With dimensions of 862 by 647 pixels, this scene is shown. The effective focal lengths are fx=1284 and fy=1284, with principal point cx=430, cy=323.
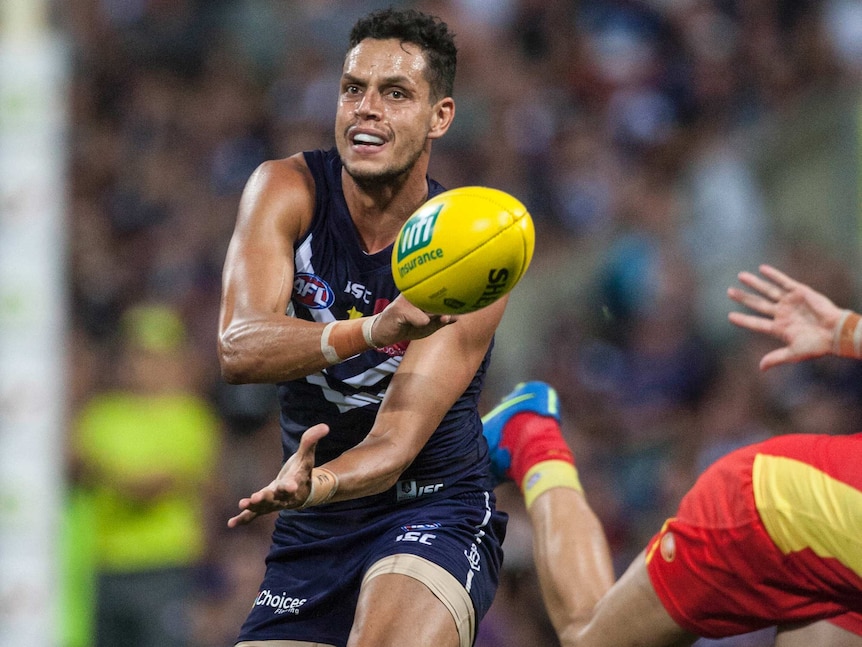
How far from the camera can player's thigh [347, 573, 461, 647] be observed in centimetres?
372

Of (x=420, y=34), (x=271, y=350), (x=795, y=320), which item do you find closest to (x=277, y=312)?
(x=271, y=350)

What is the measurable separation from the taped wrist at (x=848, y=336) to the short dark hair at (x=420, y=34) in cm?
158

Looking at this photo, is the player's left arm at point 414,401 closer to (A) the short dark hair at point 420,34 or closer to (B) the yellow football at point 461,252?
(B) the yellow football at point 461,252

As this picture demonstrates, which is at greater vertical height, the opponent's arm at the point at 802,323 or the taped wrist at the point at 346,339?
the taped wrist at the point at 346,339

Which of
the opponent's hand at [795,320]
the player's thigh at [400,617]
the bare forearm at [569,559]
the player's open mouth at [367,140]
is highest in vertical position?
the player's open mouth at [367,140]

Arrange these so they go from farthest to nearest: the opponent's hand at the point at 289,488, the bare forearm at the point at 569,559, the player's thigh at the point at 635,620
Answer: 1. the bare forearm at the point at 569,559
2. the player's thigh at the point at 635,620
3. the opponent's hand at the point at 289,488

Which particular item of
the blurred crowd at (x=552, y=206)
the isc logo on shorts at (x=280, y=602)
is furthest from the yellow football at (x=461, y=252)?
the blurred crowd at (x=552, y=206)

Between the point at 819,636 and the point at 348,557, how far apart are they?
151 centimetres

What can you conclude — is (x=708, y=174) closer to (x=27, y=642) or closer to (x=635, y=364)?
(x=635, y=364)

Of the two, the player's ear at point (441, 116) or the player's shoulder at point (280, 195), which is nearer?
the player's shoulder at point (280, 195)

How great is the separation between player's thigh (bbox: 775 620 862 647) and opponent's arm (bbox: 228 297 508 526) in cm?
131

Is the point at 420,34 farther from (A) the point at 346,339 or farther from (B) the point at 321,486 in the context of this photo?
(B) the point at 321,486

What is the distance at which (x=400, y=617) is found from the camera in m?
3.75

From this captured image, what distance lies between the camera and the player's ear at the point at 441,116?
438 cm
